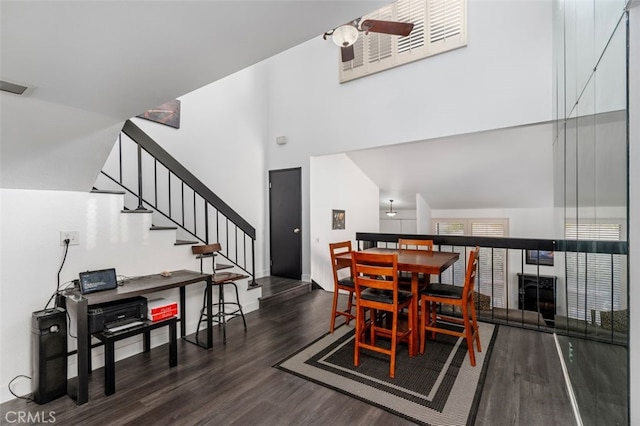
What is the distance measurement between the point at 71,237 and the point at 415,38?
Result: 4656 millimetres

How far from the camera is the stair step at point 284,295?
14.6ft

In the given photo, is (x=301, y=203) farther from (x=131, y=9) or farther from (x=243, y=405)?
(x=131, y=9)

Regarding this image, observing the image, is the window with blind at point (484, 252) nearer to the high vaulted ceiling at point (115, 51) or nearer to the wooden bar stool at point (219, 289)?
the wooden bar stool at point (219, 289)

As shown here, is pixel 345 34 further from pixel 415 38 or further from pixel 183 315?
pixel 183 315

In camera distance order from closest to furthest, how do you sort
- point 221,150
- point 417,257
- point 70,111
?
point 70,111
point 417,257
point 221,150

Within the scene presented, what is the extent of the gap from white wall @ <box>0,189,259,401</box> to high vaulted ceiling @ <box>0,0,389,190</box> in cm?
38

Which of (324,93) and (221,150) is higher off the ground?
(324,93)

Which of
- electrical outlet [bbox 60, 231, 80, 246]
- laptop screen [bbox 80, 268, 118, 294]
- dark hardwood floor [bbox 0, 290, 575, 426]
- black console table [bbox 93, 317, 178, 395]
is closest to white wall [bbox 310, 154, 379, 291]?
dark hardwood floor [bbox 0, 290, 575, 426]

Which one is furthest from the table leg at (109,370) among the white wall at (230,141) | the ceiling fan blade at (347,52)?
the ceiling fan blade at (347,52)

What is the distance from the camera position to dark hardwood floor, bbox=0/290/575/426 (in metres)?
2.07

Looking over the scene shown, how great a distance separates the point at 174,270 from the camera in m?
3.34

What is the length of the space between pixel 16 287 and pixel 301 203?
12.6 ft

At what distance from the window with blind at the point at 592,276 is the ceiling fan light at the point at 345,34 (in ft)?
8.35

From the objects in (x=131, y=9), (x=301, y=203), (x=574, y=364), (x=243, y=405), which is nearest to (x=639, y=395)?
(x=574, y=364)
